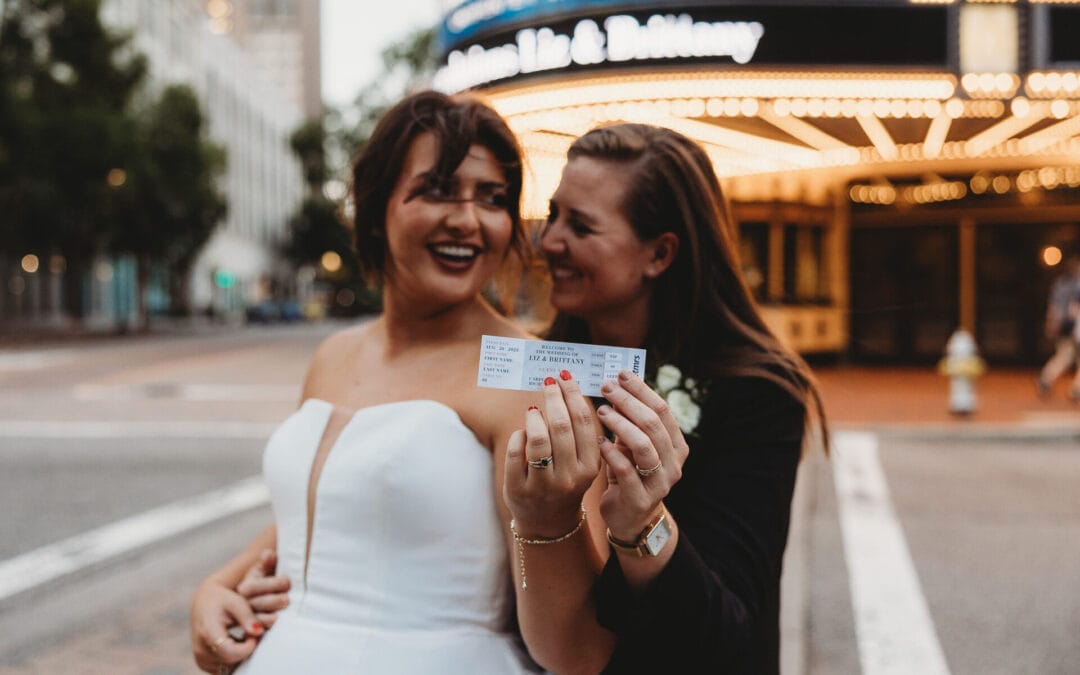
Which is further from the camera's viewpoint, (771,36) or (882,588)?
(771,36)

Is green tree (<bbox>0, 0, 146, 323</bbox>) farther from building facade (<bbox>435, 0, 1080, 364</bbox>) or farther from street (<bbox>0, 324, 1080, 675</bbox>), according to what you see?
building facade (<bbox>435, 0, 1080, 364</bbox>)

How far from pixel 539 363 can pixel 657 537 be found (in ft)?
1.04

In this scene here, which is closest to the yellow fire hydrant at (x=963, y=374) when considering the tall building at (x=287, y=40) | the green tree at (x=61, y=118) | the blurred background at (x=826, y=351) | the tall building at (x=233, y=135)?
the blurred background at (x=826, y=351)

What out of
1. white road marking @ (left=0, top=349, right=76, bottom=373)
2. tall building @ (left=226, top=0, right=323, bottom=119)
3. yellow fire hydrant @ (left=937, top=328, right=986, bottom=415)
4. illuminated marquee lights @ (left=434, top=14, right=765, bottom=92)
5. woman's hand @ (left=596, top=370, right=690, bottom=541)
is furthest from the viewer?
tall building @ (left=226, top=0, right=323, bottom=119)

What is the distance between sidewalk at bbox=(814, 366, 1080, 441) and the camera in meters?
10.5

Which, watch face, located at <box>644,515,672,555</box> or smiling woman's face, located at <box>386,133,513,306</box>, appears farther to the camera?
smiling woman's face, located at <box>386,133,513,306</box>

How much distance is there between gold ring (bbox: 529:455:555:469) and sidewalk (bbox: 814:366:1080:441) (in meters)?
9.10

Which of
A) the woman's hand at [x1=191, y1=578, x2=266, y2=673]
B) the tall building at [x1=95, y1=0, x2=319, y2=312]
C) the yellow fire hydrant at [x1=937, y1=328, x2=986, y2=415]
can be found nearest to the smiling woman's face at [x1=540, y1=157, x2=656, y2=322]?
the woman's hand at [x1=191, y1=578, x2=266, y2=673]

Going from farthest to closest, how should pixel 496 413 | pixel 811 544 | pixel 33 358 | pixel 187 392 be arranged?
pixel 33 358
pixel 187 392
pixel 811 544
pixel 496 413

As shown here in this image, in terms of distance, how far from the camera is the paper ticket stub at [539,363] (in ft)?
4.39

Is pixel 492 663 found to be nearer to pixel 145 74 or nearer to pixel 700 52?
pixel 700 52

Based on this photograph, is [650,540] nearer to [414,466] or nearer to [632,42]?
[414,466]

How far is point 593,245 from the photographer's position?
5.78 ft

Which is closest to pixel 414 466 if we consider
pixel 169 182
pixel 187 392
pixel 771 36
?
pixel 771 36
